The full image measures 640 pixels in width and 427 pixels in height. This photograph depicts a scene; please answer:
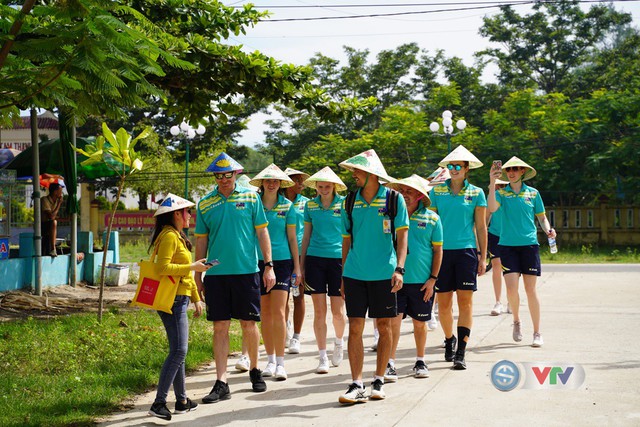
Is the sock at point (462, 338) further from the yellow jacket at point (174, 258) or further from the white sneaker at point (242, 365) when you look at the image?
the yellow jacket at point (174, 258)

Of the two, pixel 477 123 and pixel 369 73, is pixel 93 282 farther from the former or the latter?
pixel 369 73

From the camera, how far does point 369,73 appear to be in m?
44.8

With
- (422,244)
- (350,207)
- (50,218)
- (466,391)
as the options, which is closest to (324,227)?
(422,244)

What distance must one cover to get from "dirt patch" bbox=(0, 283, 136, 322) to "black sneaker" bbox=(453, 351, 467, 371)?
22.1ft

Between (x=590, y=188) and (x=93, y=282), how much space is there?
825 inches

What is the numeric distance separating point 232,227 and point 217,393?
57.2 inches

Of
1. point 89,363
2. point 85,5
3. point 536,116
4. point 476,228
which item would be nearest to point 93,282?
point 89,363

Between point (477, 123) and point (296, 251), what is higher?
point (477, 123)

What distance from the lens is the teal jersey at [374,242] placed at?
22.6 feet

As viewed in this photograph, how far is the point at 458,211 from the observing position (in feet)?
28.0

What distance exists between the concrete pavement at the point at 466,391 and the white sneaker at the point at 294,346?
12cm

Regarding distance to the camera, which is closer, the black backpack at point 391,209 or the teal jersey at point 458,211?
the black backpack at point 391,209

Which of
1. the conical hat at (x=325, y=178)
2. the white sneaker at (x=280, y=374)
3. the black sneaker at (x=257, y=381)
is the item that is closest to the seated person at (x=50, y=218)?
the conical hat at (x=325, y=178)

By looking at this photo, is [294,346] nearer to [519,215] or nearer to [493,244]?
[519,215]
